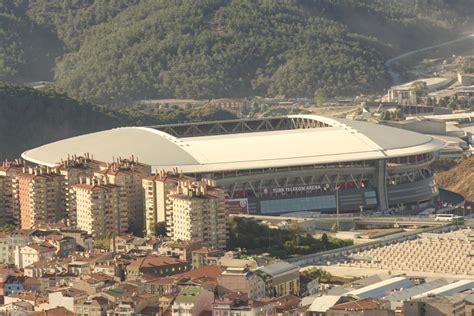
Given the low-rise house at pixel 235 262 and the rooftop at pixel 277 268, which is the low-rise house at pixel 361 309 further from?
the low-rise house at pixel 235 262

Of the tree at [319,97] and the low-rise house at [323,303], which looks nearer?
the low-rise house at [323,303]

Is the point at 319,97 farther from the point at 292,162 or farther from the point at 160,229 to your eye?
the point at 160,229

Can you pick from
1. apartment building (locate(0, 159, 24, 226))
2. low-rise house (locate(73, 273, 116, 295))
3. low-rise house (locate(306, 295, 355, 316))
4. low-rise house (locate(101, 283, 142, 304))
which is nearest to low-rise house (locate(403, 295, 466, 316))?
low-rise house (locate(306, 295, 355, 316))

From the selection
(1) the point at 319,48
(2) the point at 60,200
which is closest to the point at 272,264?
(2) the point at 60,200

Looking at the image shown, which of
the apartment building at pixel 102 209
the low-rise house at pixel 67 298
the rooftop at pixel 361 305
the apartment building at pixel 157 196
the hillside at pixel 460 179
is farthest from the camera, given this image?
the hillside at pixel 460 179

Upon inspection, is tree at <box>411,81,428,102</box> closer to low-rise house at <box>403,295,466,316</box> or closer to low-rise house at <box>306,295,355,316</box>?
low-rise house at <box>306,295,355,316</box>

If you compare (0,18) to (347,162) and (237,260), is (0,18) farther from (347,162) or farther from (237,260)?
(237,260)

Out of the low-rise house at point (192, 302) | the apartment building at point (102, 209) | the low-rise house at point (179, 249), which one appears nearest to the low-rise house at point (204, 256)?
the low-rise house at point (179, 249)
